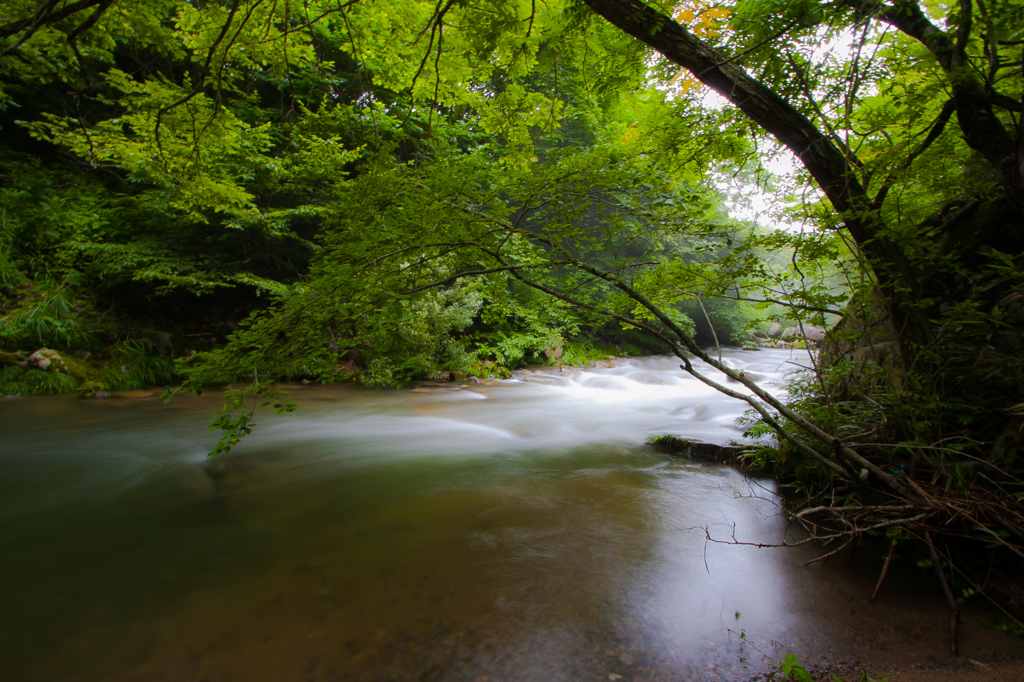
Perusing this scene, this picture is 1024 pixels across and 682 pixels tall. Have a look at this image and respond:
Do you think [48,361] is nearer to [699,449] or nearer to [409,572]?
[409,572]

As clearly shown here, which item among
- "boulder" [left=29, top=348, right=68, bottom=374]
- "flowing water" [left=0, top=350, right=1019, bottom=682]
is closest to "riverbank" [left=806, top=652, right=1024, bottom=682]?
"flowing water" [left=0, top=350, right=1019, bottom=682]

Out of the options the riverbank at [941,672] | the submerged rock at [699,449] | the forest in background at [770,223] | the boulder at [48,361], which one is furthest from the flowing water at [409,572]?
the boulder at [48,361]

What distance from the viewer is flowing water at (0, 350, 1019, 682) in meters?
2.34

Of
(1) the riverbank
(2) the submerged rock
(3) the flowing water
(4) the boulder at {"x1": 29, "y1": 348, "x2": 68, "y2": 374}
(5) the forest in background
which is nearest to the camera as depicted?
(1) the riverbank

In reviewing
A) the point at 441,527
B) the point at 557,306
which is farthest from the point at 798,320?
the point at 441,527

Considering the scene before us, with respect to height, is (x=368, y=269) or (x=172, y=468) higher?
(x=368, y=269)

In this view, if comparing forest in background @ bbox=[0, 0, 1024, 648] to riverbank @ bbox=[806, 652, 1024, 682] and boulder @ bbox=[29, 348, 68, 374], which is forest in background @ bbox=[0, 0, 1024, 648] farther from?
boulder @ bbox=[29, 348, 68, 374]

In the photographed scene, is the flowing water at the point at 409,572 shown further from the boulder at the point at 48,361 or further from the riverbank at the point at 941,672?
the boulder at the point at 48,361

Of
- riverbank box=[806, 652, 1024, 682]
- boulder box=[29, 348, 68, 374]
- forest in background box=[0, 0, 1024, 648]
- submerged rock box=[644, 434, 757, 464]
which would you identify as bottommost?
riverbank box=[806, 652, 1024, 682]

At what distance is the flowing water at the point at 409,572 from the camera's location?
2336 millimetres

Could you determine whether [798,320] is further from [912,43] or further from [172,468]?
[172,468]

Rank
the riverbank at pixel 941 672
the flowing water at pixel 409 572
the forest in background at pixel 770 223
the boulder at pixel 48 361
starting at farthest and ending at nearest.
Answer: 1. the boulder at pixel 48 361
2. the forest in background at pixel 770 223
3. the flowing water at pixel 409 572
4. the riverbank at pixel 941 672

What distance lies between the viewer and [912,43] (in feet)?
11.8

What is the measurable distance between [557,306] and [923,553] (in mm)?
2936
